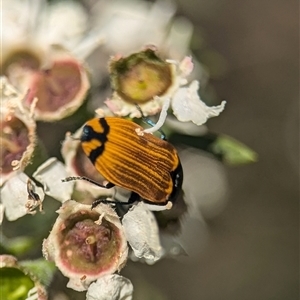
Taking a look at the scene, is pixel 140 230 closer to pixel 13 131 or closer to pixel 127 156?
pixel 127 156

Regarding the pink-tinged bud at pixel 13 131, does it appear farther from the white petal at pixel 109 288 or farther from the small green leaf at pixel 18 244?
the white petal at pixel 109 288

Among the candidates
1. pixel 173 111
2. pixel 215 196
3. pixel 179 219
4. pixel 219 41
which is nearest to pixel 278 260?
pixel 215 196

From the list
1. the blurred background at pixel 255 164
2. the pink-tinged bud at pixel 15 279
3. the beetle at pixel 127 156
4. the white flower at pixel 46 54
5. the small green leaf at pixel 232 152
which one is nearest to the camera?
the beetle at pixel 127 156

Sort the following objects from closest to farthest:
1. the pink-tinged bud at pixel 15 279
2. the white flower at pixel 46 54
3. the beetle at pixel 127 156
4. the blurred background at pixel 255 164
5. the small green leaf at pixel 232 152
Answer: the beetle at pixel 127 156 → the pink-tinged bud at pixel 15 279 → the white flower at pixel 46 54 → the small green leaf at pixel 232 152 → the blurred background at pixel 255 164

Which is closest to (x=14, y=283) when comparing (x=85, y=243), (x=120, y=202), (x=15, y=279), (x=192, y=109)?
(x=15, y=279)

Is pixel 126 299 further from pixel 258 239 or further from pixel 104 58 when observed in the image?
pixel 258 239

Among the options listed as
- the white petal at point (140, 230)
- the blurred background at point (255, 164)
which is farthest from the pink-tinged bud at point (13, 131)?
the blurred background at point (255, 164)
